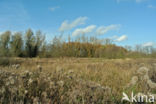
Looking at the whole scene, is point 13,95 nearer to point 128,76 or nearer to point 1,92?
point 1,92

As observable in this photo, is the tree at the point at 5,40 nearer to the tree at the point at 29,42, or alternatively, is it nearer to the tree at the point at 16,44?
the tree at the point at 16,44

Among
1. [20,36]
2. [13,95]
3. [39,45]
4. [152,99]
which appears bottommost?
[152,99]

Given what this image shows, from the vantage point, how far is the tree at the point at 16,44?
90.1ft

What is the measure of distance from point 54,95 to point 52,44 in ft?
88.1

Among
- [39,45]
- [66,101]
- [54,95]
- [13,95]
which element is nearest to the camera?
[13,95]

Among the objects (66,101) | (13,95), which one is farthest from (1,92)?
(66,101)

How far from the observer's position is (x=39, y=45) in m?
30.1

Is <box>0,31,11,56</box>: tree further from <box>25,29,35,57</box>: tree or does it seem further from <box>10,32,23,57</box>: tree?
<box>25,29,35,57</box>: tree

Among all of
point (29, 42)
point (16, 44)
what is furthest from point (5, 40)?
point (29, 42)

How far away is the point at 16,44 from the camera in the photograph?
2812 cm

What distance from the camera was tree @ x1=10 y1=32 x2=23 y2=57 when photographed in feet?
90.1

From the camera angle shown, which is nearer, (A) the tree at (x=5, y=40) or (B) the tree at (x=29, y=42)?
(A) the tree at (x=5, y=40)

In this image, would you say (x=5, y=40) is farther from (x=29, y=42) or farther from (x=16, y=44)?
(x=29, y=42)

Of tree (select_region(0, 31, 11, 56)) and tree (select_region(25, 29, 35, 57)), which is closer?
tree (select_region(0, 31, 11, 56))
